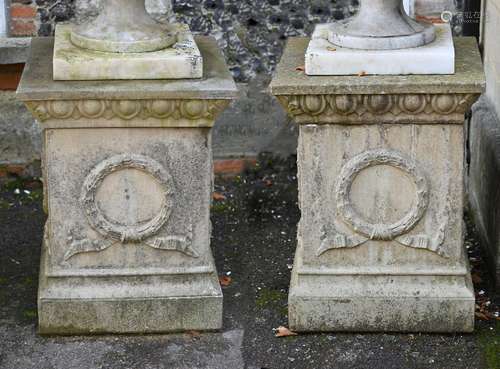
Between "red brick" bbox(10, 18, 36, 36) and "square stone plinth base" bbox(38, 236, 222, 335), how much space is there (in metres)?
2.29

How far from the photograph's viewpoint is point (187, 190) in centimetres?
520

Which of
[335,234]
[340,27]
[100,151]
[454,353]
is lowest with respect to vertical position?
[454,353]

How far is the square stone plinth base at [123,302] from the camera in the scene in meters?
5.27

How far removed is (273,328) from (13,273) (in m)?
1.39

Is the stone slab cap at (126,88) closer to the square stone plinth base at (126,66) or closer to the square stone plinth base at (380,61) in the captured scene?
the square stone plinth base at (126,66)

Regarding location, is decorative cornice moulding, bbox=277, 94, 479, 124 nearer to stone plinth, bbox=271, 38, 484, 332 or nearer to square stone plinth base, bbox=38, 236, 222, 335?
stone plinth, bbox=271, 38, 484, 332

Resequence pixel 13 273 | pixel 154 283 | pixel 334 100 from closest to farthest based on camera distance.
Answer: pixel 334 100 → pixel 154 283 → pixel 13 273

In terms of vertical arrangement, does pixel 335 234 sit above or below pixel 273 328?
above

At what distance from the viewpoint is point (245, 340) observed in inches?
209

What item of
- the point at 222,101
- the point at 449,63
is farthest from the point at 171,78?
the point at 449,63

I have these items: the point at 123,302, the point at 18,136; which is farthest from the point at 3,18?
the point at 123,302

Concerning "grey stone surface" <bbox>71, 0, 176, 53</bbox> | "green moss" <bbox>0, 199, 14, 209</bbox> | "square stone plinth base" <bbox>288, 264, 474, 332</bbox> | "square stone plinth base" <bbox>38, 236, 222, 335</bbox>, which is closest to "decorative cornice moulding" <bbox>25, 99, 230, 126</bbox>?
"grey stone surface" <bbox>71, 0, 176, 53</bbox>

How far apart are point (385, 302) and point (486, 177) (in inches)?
50.2

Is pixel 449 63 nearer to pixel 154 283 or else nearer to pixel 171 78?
pixel 171 78
